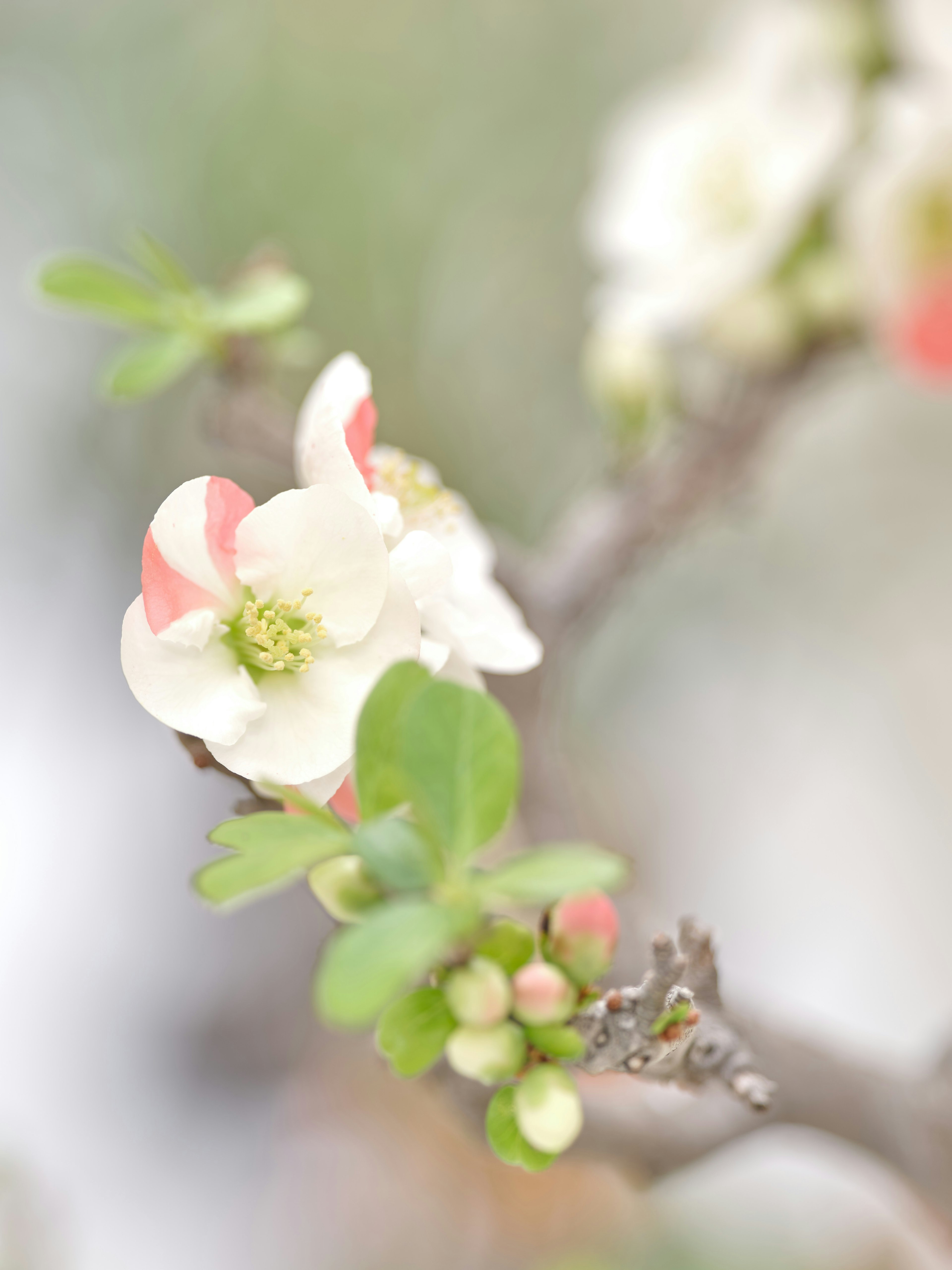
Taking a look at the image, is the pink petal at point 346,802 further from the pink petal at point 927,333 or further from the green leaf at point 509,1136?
the pink petal at point 927,333

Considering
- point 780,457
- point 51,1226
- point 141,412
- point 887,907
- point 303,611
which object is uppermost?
point 780,457

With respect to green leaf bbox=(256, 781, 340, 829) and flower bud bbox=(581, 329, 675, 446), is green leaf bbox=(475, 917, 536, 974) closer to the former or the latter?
green leaf bbox=(256, 781, 340, 829)

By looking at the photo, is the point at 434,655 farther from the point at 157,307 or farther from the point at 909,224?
the point at 909,224

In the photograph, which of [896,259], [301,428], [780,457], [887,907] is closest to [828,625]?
[780,457]

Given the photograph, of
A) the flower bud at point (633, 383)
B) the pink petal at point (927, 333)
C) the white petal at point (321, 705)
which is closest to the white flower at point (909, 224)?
the pink petal at point (927, 333)

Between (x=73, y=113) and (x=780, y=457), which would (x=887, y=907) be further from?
(x=73, y=113)
